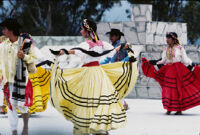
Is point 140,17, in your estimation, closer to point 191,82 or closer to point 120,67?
point 191,82

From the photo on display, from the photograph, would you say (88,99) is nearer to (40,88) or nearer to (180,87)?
(40,88)

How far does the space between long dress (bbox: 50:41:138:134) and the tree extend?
20591 mm

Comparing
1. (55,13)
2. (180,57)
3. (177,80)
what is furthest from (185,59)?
(55,13)

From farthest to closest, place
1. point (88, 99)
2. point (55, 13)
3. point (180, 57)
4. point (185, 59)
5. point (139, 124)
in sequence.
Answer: point (55, 13)
point (180, 57)
point (185, 59)
point (139, 124)
point (88, 99)

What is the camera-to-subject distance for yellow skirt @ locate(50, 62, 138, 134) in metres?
5.35

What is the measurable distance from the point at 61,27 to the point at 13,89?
22896 millimetres

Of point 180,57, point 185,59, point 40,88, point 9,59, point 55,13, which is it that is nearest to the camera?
point 9,59

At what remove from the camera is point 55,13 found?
2725cm

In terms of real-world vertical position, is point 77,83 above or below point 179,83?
above

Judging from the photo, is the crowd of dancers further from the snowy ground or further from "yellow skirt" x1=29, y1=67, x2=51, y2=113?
"yellow skirt" x1=29, y1=67, x2=51, y2=113

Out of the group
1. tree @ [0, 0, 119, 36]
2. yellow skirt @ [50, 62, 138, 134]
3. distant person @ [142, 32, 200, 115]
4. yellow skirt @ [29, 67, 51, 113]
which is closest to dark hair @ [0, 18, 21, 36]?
yellow skirt @ [50, 62, 138, 134]

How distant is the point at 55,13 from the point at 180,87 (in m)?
19.4

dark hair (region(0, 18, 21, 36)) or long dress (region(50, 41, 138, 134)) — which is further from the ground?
dark hair (region(0, 18, 21, 36))

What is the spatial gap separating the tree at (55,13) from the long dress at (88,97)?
20591mm
